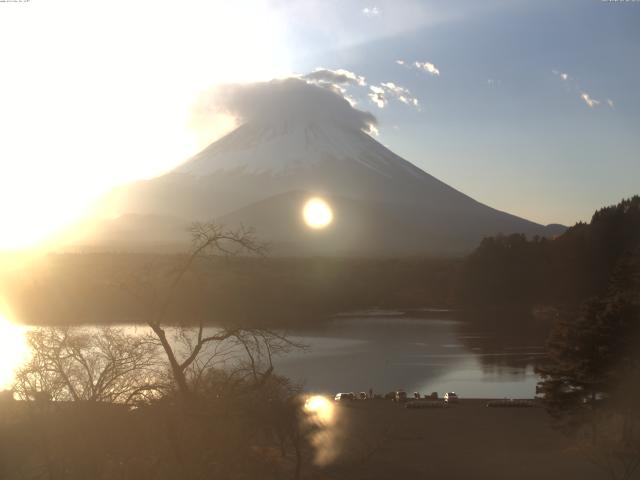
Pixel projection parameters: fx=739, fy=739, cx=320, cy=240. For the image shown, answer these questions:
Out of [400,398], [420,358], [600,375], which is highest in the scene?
[420,358]

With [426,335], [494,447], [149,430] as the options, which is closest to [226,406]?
[149,430]

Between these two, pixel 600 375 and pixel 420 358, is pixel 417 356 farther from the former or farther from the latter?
pixel 600 375

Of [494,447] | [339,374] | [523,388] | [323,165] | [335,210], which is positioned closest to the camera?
[494,447]

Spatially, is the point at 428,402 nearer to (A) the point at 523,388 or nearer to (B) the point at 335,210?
(A) the point at 523,388

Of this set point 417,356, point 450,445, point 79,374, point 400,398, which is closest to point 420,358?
point 417,356

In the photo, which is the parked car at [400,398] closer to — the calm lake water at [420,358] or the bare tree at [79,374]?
the calm lake water at [420,358]

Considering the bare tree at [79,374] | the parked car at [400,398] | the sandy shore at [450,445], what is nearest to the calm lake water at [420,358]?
the parked car at [400,398]

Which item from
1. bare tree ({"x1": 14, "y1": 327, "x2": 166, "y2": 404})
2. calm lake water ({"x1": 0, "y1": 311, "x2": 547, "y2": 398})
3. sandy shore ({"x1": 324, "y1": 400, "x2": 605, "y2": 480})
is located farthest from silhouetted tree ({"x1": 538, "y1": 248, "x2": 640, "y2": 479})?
calm lake water ({"x1": 0, "y1": 311, "x2": 547, "y2": 398})
